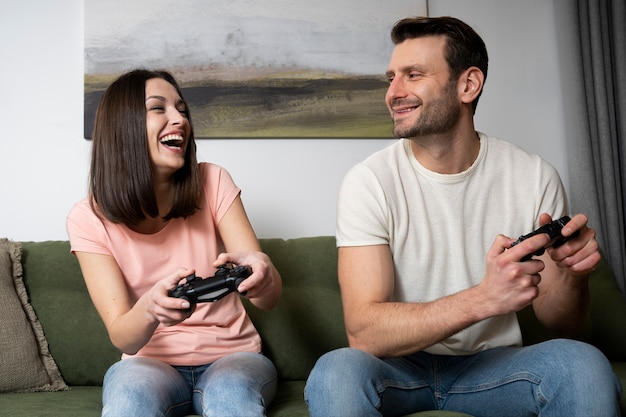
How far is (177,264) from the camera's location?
71.5 inches

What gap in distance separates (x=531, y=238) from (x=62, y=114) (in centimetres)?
181

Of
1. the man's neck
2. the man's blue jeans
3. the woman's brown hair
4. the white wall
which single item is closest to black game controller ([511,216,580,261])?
the man's blue jeans

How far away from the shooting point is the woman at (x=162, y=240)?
65.2 inches

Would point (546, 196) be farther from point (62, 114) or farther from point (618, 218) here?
point (62, 114)

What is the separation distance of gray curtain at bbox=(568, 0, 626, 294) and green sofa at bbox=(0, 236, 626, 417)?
0.42 metres

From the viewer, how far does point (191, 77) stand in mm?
2553

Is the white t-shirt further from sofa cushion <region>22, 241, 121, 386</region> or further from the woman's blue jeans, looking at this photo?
sofa cushion <region>22, 241, 121, 386</region>

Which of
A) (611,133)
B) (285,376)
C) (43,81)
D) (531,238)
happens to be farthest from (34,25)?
(611,133)

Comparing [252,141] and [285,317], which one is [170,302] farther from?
[252,141]

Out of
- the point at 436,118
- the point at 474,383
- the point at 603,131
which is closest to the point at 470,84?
the point at 436,118

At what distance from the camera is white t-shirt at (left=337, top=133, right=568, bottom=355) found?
1.64 m

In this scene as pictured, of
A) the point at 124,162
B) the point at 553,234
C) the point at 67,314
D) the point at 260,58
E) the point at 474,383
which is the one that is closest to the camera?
the point at 553,234

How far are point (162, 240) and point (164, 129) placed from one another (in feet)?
0.94

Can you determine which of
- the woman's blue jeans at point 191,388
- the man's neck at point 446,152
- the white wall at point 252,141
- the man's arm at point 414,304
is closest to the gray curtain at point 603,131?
the white wall at point 252,141
